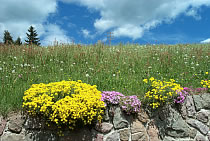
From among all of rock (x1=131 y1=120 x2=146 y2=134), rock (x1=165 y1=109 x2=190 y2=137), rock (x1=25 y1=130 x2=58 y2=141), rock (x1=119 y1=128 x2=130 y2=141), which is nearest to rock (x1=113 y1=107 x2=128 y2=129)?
rock (x1=119 y1=128 x2=130 y2=141)

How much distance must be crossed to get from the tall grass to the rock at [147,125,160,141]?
915 millimetres

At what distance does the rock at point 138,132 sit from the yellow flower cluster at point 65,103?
0.99m

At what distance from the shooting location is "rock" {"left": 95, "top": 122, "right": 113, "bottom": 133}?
14.2ft

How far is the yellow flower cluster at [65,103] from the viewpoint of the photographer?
3.76 m

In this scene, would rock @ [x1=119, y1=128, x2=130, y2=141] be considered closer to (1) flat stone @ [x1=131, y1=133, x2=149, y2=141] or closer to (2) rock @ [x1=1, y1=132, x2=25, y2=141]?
(1) flat stone @ [x1=131, y1=133, x2=149, y2=141]

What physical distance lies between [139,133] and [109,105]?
43.9 inches

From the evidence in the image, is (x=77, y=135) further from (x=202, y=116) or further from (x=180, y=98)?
(x=202, y=116)

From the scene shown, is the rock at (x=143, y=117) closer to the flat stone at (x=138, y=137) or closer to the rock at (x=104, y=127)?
the flat stone at (x=138, y=137)

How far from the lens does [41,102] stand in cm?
383

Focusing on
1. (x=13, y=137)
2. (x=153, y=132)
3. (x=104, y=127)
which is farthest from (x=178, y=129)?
(x=13, y=137)

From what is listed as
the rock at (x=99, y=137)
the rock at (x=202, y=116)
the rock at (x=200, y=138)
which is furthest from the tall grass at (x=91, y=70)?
the rock at (x=200, y=138)

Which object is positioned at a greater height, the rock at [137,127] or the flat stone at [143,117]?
the flat stone at [143,117]

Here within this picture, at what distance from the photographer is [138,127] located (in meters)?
4.57

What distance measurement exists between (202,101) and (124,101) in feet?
8.81
